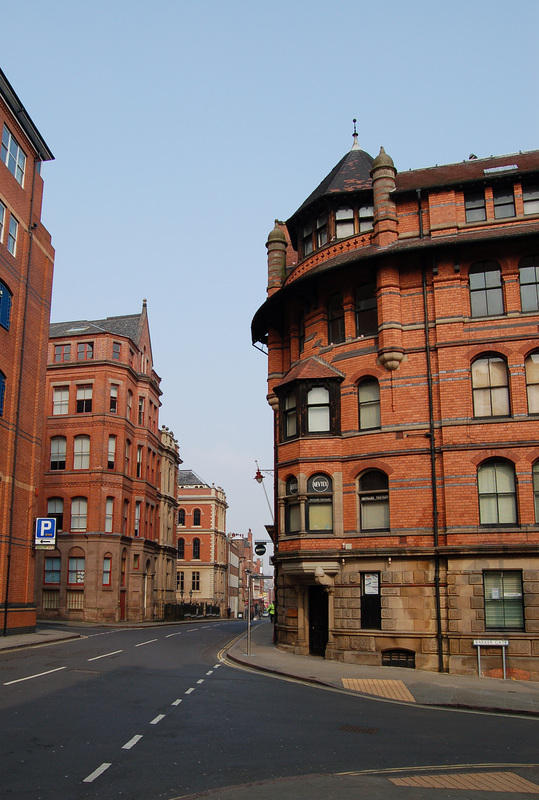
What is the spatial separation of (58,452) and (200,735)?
42.9 meters

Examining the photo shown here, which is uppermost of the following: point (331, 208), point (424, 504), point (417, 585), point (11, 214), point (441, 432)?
point (11, 214)

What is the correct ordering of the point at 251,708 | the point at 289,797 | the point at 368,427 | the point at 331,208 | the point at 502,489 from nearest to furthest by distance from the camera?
the point at 289,797
the point at 251,708
the point at 502,489
the point at 368,427
the point at 331,208

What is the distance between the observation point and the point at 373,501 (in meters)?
24.1

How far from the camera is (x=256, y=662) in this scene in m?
22.7

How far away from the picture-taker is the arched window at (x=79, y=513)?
165 ft

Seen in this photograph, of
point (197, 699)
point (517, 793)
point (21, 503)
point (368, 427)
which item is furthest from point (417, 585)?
point (21, 503)

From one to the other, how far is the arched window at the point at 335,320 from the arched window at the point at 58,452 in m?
30.9

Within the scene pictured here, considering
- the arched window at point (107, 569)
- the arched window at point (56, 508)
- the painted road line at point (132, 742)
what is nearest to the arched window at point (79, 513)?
the arched window at point (56, 508)

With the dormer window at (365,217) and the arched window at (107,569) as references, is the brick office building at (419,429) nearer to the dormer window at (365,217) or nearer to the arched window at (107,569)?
the dormer window at (365,217)

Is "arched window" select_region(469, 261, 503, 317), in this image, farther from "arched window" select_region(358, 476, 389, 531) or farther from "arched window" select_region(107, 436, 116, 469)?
"arched window" select_region(107, 436, 116, 469)

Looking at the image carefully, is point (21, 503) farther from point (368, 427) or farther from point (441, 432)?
point (441, 432)

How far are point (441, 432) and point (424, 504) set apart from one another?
2.35 m

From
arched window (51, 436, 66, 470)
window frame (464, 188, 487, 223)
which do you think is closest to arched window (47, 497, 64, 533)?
arched window (51, 436, 66, 470)

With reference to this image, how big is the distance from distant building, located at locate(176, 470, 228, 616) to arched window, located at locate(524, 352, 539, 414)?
7633 cm
